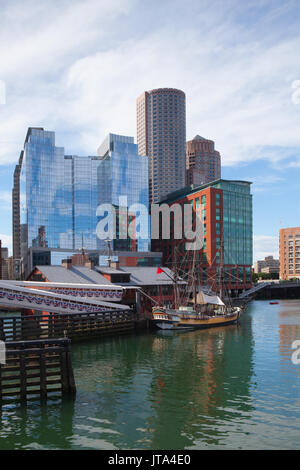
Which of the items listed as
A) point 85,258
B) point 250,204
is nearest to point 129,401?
point 85,258

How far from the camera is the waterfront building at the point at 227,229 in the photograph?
501 feet

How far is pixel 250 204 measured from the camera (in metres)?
167

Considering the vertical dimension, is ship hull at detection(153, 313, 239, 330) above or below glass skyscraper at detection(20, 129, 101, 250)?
below

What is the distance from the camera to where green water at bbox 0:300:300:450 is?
21.6 m

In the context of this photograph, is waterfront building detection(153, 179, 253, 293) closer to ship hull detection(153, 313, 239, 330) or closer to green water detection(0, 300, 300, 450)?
ship hull detection(153, 313, 239, 330)

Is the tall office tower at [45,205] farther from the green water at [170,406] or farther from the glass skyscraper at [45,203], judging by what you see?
the green water at [170,406]

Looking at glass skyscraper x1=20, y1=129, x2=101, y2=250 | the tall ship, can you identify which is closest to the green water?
the tall ship

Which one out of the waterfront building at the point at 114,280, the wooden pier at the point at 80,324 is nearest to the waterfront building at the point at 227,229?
the waterfront building at the point at 114,280

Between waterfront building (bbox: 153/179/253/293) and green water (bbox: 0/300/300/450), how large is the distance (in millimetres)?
106184

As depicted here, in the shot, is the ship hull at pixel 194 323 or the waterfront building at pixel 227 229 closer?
the ship hull at pixel 194 323

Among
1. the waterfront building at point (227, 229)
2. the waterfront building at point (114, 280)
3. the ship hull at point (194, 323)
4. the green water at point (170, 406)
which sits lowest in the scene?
the ship hull at point (194, 323)

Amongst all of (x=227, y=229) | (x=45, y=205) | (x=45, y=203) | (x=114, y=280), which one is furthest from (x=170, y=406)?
(x=45, y=203)

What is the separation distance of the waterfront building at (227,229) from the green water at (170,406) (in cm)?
10618
